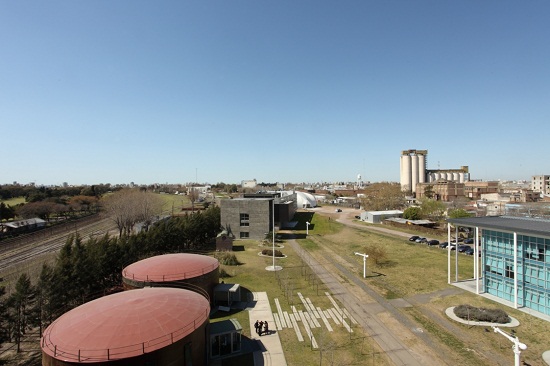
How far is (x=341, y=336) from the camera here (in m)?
27.1

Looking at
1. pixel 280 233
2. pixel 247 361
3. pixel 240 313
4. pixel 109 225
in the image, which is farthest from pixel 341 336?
pixel 109 225

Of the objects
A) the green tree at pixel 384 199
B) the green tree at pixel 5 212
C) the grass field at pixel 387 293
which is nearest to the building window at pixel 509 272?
the grass field at pixel 387 293

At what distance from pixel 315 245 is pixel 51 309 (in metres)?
50.5

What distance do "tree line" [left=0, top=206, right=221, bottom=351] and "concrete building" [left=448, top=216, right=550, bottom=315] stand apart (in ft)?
153

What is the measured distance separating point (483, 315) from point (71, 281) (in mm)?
43653

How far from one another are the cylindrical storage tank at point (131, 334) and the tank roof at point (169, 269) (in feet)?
27.1

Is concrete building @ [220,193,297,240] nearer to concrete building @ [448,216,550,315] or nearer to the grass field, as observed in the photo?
the grass field

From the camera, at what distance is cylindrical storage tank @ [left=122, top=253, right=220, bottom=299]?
32.0 metres

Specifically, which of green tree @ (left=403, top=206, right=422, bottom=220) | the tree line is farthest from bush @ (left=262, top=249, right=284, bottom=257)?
green tree @ (left=403, top=206, right=422, bottom=220)

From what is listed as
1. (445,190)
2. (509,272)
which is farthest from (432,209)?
(445,190)

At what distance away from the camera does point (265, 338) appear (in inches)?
1075

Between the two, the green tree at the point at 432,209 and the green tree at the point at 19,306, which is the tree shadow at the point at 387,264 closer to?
the green tree at the point at 19,306

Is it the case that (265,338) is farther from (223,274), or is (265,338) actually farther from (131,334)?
(223,274)

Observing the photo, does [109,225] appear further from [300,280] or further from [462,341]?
[462,341]
